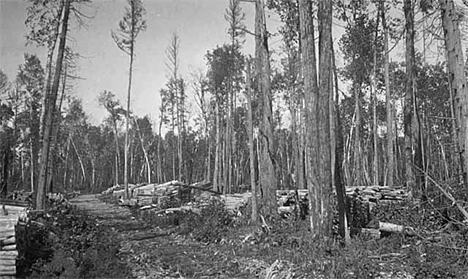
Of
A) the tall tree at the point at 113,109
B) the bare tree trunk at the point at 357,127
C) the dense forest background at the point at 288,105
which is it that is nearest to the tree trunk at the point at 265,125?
the dense forest background at the point at 288,105

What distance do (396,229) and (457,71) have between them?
12.4ft

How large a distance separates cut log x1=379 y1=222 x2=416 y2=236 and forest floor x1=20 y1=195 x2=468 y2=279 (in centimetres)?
14

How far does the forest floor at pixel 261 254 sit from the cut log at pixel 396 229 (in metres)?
0.14

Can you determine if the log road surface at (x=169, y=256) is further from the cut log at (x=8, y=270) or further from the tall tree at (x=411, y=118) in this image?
the tall tree at (x=411, y=118)

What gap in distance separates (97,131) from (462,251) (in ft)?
187

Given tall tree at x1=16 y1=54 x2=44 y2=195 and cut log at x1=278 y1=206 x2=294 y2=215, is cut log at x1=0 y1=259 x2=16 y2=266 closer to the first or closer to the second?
cut log at x1=278 y1=206 x2=294 y2=215

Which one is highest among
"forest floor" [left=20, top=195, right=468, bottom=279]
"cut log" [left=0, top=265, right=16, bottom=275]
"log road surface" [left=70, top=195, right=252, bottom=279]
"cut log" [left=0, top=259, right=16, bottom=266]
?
"cut log" [left=0, top=259, right=16, bottom=266]

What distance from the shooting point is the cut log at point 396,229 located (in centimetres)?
832

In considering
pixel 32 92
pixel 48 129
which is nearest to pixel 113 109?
pixel 32 92

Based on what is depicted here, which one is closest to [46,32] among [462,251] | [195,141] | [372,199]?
[372,199]

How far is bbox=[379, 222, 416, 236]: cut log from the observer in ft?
27.3

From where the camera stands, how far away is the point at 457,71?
22.6 ft

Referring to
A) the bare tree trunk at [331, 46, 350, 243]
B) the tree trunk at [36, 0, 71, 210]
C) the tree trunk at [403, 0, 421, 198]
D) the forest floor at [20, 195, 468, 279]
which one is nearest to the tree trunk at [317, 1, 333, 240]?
the bare tree trunk at [331, 46, 350, 243]

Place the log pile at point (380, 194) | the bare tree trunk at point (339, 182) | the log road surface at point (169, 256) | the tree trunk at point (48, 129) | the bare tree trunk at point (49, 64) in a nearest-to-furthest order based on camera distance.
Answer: the log road surface at point (169, 256)
the bare tree trunk at point (339, 182)
the tree trunk at point (48, 129)
the log pile at point (380, 194)
the bare tree trunk at point (49, 64)
